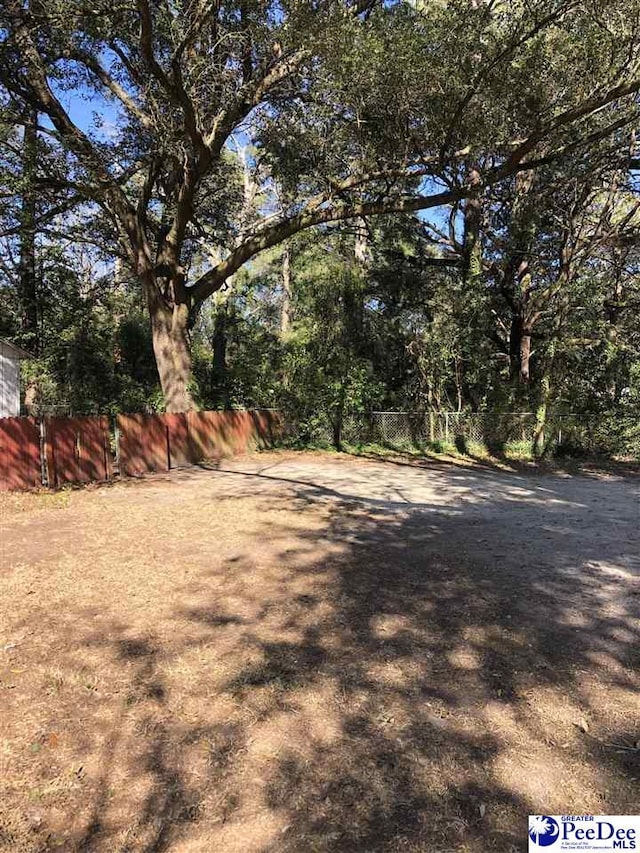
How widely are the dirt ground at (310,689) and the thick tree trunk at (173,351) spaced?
8311mm

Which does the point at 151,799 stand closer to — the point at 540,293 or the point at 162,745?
the point at 162,745

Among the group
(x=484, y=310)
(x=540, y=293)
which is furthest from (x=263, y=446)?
(x=540, y=293)

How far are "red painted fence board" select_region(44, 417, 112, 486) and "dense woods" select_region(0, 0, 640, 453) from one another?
4128 millimetres

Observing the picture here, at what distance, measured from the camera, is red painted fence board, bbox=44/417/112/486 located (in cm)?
→ 967

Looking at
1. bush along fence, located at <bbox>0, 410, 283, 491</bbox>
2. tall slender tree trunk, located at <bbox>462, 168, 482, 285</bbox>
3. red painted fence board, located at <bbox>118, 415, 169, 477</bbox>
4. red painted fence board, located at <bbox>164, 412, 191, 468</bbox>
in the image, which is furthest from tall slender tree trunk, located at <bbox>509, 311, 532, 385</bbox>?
red painted fence board, located at <bbox>118, 415, 169, 477</bbox>

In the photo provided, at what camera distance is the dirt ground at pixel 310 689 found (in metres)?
2.19

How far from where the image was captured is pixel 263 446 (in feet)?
56.0

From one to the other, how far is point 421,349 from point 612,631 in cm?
1334

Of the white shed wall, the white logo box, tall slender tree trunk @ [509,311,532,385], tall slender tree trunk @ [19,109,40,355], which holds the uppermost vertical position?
tall slender tree trunk @ [19,109,40,355]

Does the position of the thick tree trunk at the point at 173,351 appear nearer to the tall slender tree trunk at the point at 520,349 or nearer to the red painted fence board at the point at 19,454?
Answer: the red painted fence board at the point at 19,454

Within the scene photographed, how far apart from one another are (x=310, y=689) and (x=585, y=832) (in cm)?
141

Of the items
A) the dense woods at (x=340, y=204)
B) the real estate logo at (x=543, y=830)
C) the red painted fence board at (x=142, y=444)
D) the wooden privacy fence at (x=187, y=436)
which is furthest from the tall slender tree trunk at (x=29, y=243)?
the real estate logo at (x=543, y=830)

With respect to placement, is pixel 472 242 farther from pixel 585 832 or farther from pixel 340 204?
pixel 585 832

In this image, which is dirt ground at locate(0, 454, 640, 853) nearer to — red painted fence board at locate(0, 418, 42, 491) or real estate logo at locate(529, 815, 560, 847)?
real estate logo at locate(529, 815, 560, 847)
